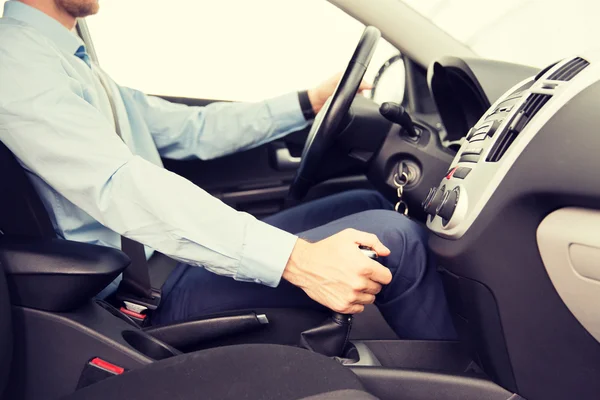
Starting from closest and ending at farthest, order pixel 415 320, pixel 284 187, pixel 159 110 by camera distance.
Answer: pixel 415 320 < pixel 159 110 < pixel 284 187

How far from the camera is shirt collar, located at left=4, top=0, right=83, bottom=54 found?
0.79 metres

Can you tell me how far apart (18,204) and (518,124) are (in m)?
0.63

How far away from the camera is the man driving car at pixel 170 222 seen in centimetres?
64

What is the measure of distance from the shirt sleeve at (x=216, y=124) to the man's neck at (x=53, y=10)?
0.29m

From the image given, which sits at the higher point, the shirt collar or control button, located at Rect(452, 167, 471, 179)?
control button, located at Rect(452, 167, 471, 179)

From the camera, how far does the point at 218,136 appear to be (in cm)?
117

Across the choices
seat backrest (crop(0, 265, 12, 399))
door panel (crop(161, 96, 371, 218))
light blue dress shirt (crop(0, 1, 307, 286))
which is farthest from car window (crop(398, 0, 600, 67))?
seat backrest (crop(0, 265, 12, 399))

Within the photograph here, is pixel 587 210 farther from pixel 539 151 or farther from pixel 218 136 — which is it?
pixel 218 136

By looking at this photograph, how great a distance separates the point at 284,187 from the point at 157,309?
0.60m

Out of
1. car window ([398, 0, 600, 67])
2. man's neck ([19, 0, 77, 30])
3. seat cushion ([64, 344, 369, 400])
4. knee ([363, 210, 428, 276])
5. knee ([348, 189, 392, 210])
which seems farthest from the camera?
car window ([398, 0, 600, 67])

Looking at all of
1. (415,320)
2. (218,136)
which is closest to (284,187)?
(218,136)

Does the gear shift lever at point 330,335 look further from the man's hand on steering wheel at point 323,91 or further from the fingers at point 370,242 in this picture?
the man's hand on steering wheel at point 323,91

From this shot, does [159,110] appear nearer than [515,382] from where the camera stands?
No

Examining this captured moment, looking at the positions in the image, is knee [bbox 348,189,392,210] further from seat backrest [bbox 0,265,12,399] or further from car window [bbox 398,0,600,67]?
seat backrest [bbox 0,265,12,399]
